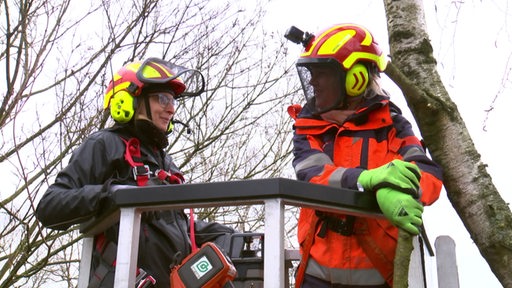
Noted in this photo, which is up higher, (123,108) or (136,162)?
(123,108)

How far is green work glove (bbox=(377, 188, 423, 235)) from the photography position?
1967 millimetres

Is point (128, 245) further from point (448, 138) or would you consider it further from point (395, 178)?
point (448, 138)

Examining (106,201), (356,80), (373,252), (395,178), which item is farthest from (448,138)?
(106,201)

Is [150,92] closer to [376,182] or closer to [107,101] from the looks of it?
[107,101]

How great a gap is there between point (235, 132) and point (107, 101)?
4490 mm

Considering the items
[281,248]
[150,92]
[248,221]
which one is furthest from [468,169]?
[248,221]

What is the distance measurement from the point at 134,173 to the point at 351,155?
107cm

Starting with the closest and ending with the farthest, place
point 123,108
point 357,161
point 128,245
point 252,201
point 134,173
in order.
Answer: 1. point 252,201
2. point 128,245
3. point 357,161
4. point 134,173
5. point 123,108

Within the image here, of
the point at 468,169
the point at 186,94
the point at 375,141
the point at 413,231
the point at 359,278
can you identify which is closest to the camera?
the point at 413,231

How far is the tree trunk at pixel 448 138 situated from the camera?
2.70 m

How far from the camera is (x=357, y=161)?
258 centimetres

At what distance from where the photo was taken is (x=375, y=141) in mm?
2623

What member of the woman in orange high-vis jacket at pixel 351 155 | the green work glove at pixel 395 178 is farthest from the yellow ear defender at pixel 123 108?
the green work glove at pixel 395 178

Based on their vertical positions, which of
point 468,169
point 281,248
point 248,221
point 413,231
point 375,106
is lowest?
point 281,248
